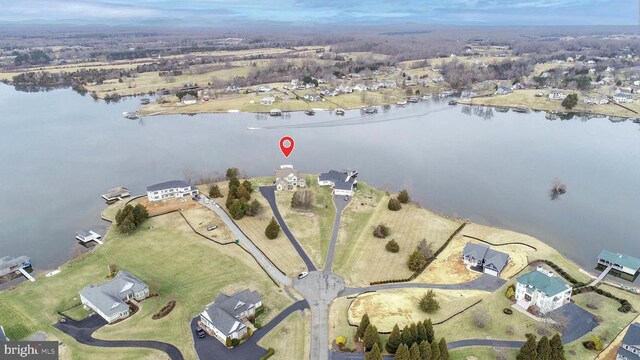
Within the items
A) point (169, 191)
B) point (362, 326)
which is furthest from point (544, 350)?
point (169, 191)

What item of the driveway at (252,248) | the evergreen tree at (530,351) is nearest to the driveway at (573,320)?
the evergreen tree at (530,351)

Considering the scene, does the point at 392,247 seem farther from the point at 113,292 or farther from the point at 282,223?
the point at 113,292

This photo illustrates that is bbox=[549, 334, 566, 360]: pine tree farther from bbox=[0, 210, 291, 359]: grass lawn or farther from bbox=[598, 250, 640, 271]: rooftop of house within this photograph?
bbox=[0, 210, 291, 359]: grass lawn

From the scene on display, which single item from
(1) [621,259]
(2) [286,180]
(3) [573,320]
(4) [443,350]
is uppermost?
(2) [286,180]

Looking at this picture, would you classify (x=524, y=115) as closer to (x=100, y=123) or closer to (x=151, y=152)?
(x=151, y=152)

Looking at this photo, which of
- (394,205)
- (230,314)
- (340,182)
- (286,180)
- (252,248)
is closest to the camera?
(230,314)

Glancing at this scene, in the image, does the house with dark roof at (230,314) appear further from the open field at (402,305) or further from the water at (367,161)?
the water at (367,161)

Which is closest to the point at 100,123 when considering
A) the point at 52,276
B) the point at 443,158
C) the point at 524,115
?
the point at 52,276
